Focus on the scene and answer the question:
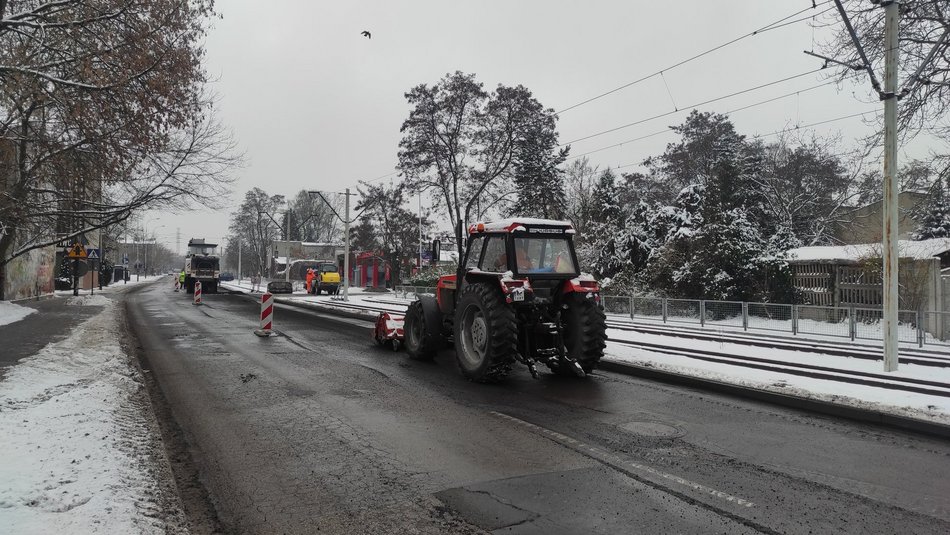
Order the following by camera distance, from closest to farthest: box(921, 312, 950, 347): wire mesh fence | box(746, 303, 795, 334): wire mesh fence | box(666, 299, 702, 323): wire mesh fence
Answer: box(921, 312, 950, 347): wire mesh fence
box(746, 303, 795, 334): wire mesh fence
box(666, 299, 702, 323): wire mesh fence

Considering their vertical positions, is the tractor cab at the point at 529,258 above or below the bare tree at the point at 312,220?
below

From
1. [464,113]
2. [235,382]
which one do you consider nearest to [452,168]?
[464,113]

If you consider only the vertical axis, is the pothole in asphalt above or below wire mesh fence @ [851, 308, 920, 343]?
below

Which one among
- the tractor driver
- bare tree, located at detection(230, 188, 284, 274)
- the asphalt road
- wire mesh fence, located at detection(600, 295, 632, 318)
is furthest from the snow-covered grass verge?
bare tree, located at detection(230, 188, 284, 274)

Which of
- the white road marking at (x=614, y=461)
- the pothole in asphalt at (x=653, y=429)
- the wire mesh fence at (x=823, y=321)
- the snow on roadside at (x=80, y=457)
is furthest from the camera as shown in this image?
the wire mesh fence at (x=823, y=321)

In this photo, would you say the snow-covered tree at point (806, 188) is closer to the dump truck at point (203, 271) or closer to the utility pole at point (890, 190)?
the utility pole at point (890, 190)

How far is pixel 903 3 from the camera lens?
32.7 feet

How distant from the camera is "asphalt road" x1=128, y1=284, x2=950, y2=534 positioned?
3715 millimetres

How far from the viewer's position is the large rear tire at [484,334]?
7.65m

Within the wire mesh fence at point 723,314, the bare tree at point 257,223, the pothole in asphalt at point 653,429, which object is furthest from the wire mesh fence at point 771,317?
the bare tree at point 257,223

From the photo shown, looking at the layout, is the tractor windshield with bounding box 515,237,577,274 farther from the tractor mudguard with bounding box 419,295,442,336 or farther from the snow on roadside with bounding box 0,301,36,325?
the snow on roadside with bounding box 0,301,36,325

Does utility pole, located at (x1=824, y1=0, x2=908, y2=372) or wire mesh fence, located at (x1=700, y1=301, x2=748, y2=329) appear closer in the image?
utility pole, located at (x1=824, y1=0, x2=908, y2=372)

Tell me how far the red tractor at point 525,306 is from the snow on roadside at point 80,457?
13.7 ft

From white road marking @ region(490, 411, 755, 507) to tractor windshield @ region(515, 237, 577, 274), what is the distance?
2.90 m
